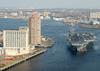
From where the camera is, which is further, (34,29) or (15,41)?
(34,29)

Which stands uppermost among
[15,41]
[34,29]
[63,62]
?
[34,29]

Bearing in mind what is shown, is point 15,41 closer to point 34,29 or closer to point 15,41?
point 15,41

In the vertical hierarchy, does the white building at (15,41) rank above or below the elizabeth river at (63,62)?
above

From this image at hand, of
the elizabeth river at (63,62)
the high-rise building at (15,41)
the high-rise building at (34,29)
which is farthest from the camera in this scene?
the high-rise building at (34,29)

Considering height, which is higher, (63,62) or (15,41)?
(15,41)

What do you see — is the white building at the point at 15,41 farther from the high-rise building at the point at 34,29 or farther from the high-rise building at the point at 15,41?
the high-rise building at the point at 34,29

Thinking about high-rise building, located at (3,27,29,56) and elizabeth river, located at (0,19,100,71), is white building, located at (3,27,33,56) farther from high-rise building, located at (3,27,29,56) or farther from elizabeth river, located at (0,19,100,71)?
elizabeth river, located at (0,19,100,71)

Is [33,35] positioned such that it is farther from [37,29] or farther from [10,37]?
[10,37]

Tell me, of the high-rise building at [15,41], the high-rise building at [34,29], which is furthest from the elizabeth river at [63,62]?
the high-rise building at [34,29]

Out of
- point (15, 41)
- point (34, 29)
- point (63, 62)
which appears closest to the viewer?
point (63, 62)

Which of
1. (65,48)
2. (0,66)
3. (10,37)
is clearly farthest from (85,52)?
(0,66)

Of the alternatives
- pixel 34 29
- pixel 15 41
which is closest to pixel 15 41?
pixel 15 41

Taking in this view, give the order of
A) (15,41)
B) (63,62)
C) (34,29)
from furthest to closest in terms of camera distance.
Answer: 1. (34,29)
2. (15,41)
3. (63,62)
